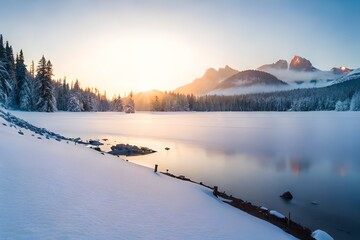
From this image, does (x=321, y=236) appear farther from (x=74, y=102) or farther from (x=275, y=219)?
(x=74, y=102)

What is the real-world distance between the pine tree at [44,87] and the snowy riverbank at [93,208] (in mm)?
73635

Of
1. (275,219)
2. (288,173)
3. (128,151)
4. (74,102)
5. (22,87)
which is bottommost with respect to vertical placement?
(275,219)

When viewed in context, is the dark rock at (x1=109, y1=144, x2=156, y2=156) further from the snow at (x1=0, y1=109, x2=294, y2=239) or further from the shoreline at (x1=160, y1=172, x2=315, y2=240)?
the snow at (x1=0, y1=109, x2=294, y2=239)

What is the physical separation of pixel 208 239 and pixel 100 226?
2.79 metres

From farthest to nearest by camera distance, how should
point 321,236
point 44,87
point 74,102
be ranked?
point 74,102, point 44,87, point 321,236

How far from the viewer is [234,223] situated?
8.60 m

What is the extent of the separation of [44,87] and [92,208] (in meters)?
79.9

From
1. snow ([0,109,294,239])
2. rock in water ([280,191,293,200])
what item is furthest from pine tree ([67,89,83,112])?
rock in water ([280,191,293,200])

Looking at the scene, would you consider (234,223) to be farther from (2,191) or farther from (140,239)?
(2,191)

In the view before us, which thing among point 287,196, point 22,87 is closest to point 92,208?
point 287,196

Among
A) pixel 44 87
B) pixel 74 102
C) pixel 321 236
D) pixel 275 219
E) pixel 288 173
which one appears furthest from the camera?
pixel 74 102

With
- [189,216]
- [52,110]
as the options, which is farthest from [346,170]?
[52,110]

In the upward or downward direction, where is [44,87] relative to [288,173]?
upward

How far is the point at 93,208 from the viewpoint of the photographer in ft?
21.4
